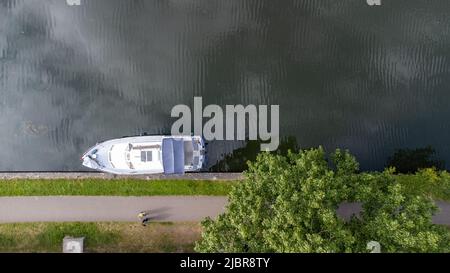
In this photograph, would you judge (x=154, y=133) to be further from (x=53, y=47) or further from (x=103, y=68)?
(x=53, y=47)

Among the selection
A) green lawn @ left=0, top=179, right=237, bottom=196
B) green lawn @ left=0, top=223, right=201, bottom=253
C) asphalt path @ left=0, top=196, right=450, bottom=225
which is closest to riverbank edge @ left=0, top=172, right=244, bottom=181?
green lawn @ left=0, top=179, right=237, bottom=196

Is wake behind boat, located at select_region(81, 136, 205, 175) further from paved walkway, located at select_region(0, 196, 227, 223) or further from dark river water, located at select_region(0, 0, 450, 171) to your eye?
paved walkway, located at select_region(0, 196, 227, 223)

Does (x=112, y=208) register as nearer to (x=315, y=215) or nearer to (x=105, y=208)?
(x=105, y=208)

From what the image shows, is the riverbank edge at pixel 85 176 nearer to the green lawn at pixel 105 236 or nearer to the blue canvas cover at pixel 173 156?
the blue canvas cover at pixel 173 156

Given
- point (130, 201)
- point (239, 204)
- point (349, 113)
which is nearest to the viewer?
point (239, 204)

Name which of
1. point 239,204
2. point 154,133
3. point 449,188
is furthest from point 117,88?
point 449,188

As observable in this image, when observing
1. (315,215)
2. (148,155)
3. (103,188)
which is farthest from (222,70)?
(315,215)
